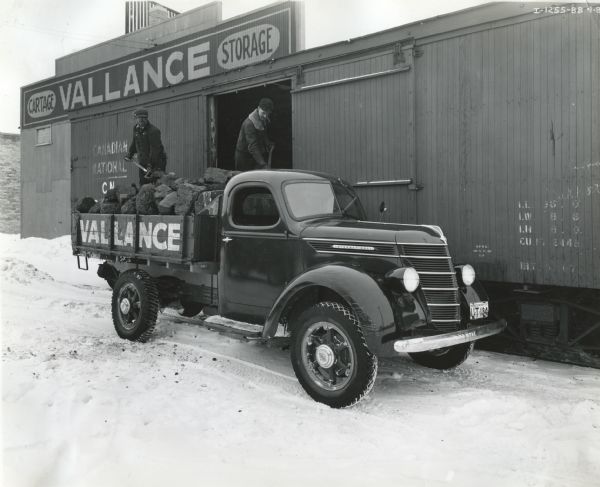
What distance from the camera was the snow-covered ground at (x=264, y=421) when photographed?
2.79 metres

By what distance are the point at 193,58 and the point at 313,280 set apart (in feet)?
33.2

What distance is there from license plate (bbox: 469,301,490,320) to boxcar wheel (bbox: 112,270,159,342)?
330cm

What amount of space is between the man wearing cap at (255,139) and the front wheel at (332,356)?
140 inches

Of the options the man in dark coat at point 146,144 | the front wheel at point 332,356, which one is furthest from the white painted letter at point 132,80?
the front wheel at point 332,356

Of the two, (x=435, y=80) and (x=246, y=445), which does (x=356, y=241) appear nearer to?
(x=246, y=445)

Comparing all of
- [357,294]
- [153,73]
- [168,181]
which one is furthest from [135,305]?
[153,73]

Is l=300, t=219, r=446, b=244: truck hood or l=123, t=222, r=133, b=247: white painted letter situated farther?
l=123, t=222, r=133, b=247: white painted letter

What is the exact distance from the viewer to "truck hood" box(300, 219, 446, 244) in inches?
160

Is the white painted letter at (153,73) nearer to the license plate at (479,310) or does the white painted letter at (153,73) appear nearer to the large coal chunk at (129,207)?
the large coal chunk at (129,207)

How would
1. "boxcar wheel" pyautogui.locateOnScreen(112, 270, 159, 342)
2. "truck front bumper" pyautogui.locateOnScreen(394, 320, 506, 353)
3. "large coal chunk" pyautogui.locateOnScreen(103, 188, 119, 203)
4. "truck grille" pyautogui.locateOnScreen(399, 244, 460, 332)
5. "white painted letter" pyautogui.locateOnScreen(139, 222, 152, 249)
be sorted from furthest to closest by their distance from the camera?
"large coal chunk" pyautogui.locateOnScreen(103, 188, 119, 203), "white painted letter" pyautogui.locateOnScreen(139, 222, 152, 249), "boxcar wheel" pyautogui.locateOnScreen(112, 270, 159, 342), "truck grille" pyautogui.locateOnScreen(399, 244, 460, 332), "truck front bumper" pyautogui.locateOnScreen(394, 320, 506, 353)

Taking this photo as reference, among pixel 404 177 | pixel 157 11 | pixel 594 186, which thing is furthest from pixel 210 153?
pixel 157 11

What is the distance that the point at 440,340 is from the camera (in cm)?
371

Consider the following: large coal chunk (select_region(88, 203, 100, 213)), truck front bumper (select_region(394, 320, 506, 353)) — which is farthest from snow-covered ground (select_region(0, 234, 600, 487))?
large coal chunk (select_region(88, 203, 100, 213))

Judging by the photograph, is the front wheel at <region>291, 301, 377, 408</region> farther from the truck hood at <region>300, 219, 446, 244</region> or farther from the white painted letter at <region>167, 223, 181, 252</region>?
the white painted letter at <region>167, 223, 181, 252</region>
